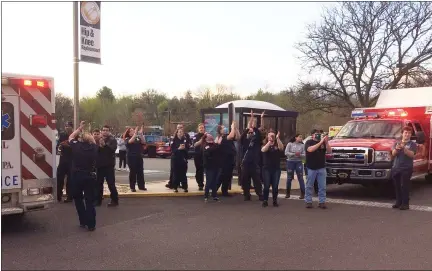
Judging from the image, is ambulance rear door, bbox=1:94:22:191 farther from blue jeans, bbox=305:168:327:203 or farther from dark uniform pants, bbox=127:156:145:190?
blue jeans, bbox=305:168:327:203

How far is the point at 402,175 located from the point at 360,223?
7.26 ft

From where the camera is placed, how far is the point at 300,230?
712 cm

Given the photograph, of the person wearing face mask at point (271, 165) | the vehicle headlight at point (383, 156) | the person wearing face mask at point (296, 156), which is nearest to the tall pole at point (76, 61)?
the person wearing face mask at point (271, 165)

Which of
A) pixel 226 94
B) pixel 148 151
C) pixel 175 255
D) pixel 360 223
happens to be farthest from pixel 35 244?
pixel 226 94

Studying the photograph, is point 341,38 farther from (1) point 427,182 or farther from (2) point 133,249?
(2) point 133,249

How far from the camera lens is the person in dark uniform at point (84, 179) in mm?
7113

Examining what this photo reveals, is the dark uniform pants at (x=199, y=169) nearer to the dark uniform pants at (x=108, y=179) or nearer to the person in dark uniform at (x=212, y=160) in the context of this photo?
the person in dark uniform at (x=212, y=160)

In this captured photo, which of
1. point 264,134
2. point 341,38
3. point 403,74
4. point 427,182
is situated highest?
point 341,38

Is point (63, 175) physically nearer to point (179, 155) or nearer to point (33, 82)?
point (179, 155)

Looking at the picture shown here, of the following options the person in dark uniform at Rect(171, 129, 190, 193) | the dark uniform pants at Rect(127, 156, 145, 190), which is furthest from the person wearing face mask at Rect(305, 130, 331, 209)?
the dark uniform pants at Rect(127, 156, 145, 190)

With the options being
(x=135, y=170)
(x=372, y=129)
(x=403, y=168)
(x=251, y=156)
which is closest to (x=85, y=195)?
(x=135, y=170)

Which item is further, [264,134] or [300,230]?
[264,134]

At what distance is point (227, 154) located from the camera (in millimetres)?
10320

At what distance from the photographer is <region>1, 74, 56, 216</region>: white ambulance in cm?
679
